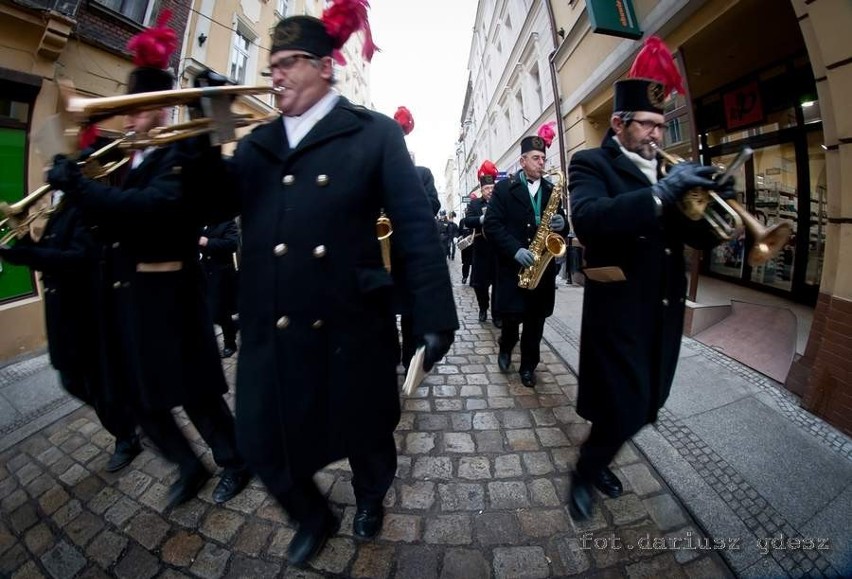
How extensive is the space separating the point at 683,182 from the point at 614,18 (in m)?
5.64

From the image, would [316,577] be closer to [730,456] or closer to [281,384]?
[281,384]

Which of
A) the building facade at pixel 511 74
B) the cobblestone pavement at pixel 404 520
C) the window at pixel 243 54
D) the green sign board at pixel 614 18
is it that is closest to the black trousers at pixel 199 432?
the cobblestone pavement at pixel 404 520

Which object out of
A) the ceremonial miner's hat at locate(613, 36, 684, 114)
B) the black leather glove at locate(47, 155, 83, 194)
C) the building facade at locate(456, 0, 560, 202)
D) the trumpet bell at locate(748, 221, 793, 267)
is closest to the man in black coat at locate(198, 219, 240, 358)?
the black leather glove at locate(47, 155, 83, 194)

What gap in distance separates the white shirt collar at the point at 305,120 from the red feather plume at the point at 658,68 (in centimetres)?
180

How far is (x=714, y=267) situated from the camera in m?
7.01

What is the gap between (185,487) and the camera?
7.01 ft

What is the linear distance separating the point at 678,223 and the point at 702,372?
8.54 ft

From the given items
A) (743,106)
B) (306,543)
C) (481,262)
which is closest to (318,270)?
(306,543)

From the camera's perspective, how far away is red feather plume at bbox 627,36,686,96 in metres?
2.04

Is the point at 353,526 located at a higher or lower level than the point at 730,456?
lower

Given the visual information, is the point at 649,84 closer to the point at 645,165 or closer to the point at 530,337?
the point at 645,165

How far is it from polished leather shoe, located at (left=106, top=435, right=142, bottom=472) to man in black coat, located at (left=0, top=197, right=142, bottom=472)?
44 centimetres

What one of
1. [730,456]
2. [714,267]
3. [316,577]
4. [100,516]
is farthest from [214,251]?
[714,267]

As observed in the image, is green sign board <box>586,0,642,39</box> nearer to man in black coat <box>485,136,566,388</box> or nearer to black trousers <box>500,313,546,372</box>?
man in black coat <box>485,136,566,388</box>
